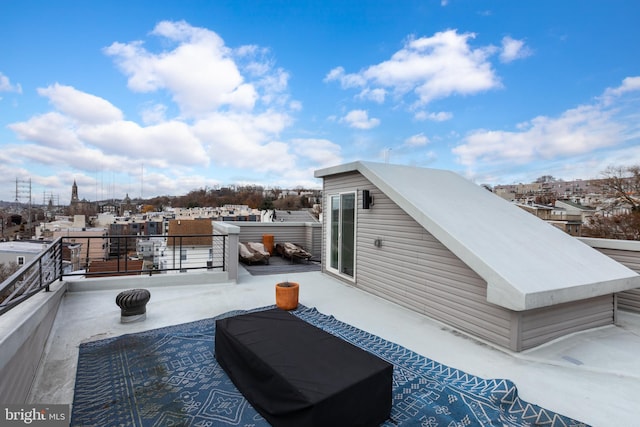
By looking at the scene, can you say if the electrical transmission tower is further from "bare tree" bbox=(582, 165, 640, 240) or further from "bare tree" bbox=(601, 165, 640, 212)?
"bare tree" bbox=(601, 165, 640, 212)

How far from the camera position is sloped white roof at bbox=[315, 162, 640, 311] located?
3.16m

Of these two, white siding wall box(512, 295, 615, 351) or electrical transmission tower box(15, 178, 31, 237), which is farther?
electrical transmission tower box(15, 178, 31, 237)

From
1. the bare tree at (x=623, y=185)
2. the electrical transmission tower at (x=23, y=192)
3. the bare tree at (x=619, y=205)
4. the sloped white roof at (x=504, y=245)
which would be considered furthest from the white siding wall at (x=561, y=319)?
the electrical transmission tower at (x=23, y=192)

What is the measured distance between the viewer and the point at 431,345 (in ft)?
11.0

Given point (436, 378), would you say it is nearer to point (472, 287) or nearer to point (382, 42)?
point (472, 287)

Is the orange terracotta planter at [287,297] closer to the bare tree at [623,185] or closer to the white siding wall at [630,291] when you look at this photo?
the white siding wall at [630,291]

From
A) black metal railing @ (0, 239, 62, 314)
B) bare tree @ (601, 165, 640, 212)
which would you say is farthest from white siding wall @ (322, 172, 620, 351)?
bare tree @ (601, 165, 640, 212)

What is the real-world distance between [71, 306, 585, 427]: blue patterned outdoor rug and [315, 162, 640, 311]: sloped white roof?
107 centimetres

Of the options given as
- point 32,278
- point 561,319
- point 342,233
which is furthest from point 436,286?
point 32,278

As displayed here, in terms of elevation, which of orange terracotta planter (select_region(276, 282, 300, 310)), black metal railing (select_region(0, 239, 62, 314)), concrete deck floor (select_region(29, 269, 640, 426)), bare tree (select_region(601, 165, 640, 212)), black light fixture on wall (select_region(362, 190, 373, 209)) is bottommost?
concrete deck floor (select_region(29, 269, 640, 426))

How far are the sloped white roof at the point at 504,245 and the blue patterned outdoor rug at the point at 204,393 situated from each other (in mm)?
1068

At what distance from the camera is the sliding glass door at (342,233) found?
241 inches

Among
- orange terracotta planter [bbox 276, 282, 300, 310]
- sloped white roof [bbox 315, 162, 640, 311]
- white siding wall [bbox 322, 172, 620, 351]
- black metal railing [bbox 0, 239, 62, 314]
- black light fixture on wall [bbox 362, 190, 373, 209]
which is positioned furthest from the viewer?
black light fixture on wall [bbox 362, 190, 373, 209]

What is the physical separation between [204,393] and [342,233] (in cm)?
448
